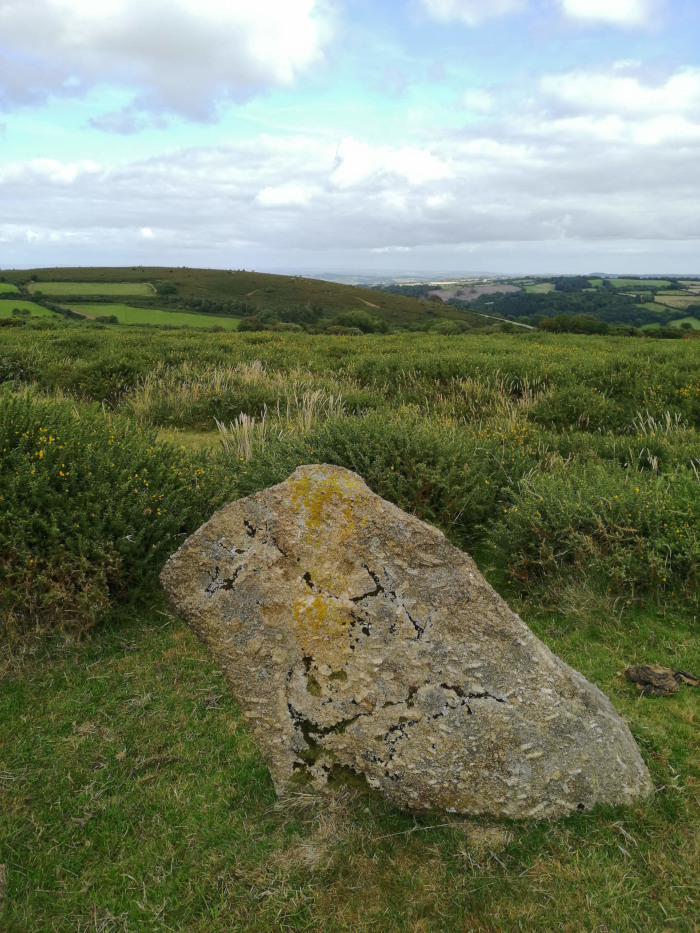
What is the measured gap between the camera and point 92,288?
299 feet

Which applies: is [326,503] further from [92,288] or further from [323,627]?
[92,288]

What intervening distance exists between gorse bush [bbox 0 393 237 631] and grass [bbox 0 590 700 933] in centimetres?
100

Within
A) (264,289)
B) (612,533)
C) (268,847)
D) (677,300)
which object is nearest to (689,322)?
(677,300)

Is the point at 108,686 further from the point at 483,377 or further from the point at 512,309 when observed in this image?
the point at 512,309

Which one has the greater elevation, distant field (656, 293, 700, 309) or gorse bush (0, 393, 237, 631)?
distant field (656, 293, 700, 309)

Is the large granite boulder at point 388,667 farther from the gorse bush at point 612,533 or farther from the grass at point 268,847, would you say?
the gorse bush at point 612,533

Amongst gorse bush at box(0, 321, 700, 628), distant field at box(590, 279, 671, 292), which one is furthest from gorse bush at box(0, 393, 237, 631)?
distant field at box(590, 279, 671, 292)

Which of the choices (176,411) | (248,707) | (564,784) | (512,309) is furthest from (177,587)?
(512,309)

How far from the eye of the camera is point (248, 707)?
10.4 feet

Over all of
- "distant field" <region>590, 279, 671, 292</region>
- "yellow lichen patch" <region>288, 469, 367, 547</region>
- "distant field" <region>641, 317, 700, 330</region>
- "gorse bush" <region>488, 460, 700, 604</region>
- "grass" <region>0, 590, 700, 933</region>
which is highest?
"distant field" <region>590, 279, 671, 292</region>

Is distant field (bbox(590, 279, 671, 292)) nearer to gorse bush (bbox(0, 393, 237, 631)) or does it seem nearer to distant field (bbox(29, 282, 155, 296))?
distant field (bbox(29, 282, 155, 296))

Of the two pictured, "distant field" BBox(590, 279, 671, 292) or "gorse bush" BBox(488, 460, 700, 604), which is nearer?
"gorse bush" BBox(488, 460, 700, 604)

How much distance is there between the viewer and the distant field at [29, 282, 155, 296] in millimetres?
83125

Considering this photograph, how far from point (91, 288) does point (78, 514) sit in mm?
98946
